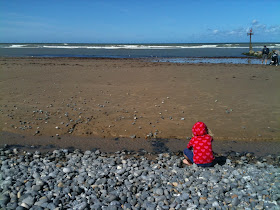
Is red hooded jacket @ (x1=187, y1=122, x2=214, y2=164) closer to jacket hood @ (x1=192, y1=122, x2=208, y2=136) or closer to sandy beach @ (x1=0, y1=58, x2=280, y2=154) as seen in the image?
jacket hood @ (x1=192, y1=122, x2=208, y2=136)

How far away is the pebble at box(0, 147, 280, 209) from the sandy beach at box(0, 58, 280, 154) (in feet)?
4.01

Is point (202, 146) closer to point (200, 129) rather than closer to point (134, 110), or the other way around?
point (200, 129)

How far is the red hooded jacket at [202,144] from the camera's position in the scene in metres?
4.76

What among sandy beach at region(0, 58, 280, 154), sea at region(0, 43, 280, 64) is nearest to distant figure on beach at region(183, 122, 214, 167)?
sandy beach at region(0, 58, 280, 154)

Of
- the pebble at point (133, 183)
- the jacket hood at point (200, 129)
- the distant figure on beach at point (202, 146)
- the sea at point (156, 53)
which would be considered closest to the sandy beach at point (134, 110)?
the pebble at point (133, 183)

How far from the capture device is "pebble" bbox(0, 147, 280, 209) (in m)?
3.84

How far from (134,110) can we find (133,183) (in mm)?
4192

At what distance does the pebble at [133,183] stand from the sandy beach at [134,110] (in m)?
1.22

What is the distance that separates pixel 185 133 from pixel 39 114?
16.0 ft

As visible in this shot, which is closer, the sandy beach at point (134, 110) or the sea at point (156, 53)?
the sandy beach at point (134, 110)

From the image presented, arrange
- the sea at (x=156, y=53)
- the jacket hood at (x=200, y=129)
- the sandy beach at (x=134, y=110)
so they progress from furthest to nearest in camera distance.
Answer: the sea at (x=156, y=53) → the sandy beach at (x=134, y=110) → the jacket hood at (x=200, y=129)

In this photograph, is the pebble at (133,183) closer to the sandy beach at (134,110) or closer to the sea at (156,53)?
the sandy beach at (134,110)

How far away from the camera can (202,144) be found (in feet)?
15.7

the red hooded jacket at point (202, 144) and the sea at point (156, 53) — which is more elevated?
the sea at point (156, 53)
